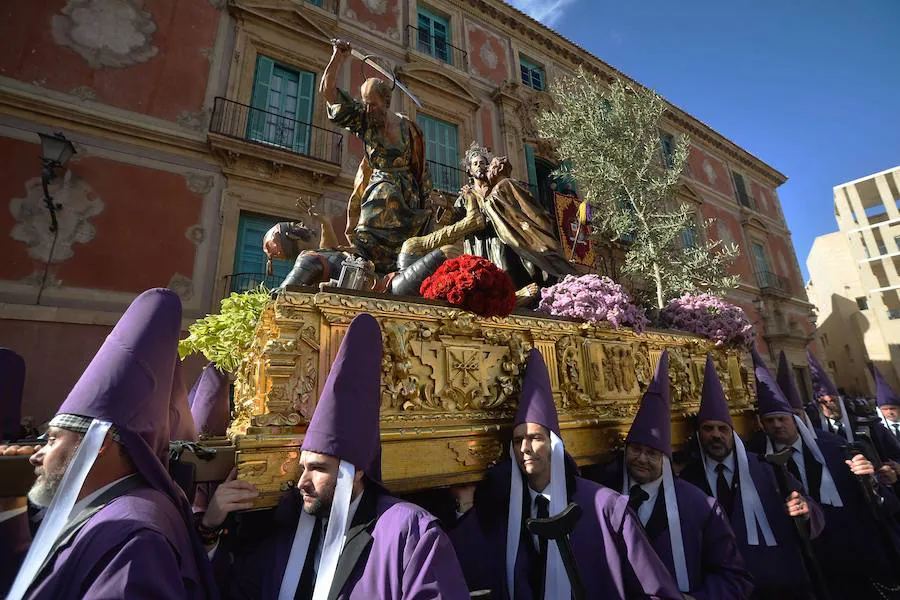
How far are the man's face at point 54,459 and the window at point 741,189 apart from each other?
89.2ft

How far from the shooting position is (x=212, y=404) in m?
3.17

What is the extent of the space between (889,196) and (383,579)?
127 feet

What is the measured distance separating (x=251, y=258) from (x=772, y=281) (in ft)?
77.4

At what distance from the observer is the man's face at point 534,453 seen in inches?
89.5

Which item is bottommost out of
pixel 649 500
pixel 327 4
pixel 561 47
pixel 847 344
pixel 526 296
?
Answer: pixel 649 500

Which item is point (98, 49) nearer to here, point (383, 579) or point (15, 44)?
point (15, 44)

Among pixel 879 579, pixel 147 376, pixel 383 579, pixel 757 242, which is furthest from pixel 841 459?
A: pixel 757 242

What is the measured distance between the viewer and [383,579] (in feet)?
4.96

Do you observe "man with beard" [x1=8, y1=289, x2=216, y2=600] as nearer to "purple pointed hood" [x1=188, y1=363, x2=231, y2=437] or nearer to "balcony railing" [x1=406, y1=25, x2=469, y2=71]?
"purple pointed hood" [x1=188, y1=363, x2=231, y2=437]

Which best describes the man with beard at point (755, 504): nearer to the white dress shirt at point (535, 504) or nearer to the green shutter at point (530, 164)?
the white dress shirt at point (535, 504)

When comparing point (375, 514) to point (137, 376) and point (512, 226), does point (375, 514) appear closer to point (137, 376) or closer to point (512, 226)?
point (137, 376)

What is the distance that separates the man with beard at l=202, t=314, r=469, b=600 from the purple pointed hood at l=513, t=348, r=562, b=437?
0.90 meters

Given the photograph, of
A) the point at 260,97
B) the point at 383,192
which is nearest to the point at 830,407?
the point at 383,192

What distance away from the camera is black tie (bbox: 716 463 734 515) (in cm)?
304
